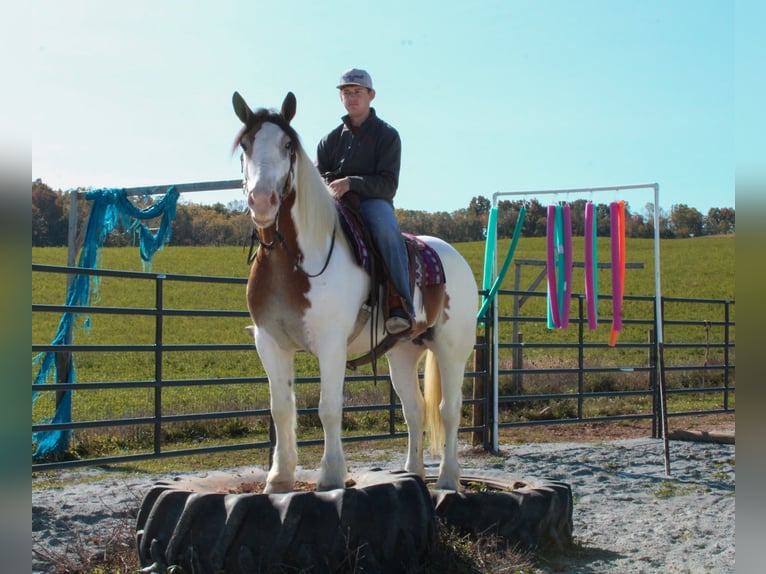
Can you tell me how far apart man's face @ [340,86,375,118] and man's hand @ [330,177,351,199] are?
16.5 inches

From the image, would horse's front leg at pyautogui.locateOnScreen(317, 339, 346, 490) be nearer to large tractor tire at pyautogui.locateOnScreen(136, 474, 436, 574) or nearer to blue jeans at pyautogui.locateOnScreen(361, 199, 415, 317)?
large tractor tire at pyautogui.locateOnScreen(136, 474, 436, 574)

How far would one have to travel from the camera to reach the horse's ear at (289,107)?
12.3ft

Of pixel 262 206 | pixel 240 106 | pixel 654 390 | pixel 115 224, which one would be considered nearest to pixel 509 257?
pixel 240 106

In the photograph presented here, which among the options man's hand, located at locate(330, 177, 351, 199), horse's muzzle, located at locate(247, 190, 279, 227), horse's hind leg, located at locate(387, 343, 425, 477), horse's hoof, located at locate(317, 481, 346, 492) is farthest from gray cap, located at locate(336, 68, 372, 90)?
horse's hoof, located at locate(317, 481, 346, 492)

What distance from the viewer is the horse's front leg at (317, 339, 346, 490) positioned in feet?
A: 12.5

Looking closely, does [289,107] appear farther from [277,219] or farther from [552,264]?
[552,264]

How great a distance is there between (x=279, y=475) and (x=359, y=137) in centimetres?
202

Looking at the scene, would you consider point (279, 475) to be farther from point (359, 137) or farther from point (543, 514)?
point (359, 137)

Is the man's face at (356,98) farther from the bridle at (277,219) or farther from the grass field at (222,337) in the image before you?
the grass field at (222,337)

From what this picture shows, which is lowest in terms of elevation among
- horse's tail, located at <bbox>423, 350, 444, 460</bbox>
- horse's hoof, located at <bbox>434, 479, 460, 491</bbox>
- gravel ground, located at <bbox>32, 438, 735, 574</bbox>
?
gravel ground, located at <bbox>32, 438, 735, 574</bbox>

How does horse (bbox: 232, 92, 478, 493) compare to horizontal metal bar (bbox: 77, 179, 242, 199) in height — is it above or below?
below

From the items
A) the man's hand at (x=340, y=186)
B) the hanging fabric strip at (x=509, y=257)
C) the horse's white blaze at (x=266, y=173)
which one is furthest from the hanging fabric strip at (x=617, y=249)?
the horse's white blaze at (x=266, y=173)

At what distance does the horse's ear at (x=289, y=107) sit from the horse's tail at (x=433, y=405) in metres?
2.26
